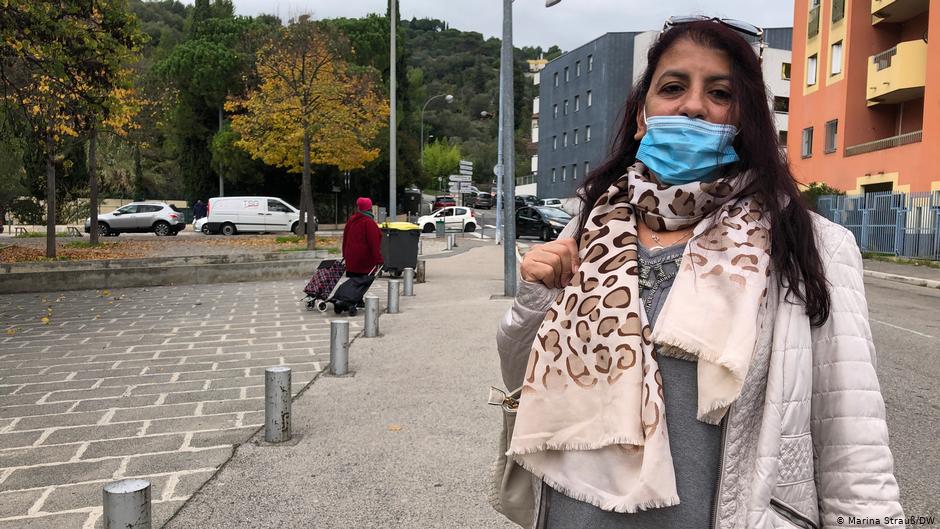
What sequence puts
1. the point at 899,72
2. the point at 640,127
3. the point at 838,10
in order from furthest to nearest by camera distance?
the point at 838,10
the point at 899,72
the point at 640,127

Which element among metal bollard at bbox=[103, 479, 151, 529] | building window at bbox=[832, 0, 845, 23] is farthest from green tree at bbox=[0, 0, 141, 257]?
building window at bbox=[832, 0, 845, 23]

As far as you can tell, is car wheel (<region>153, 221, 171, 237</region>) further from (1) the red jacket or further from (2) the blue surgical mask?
(2) the blue surgical mask

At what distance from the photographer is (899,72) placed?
81.1 feet

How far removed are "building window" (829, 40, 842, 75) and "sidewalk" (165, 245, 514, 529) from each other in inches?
1067

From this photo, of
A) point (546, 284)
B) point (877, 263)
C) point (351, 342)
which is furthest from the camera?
point (877, 263)

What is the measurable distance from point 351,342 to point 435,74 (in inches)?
4251

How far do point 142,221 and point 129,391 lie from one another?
31.8 metres

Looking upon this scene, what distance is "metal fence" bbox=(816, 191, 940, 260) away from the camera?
2123 centimetres

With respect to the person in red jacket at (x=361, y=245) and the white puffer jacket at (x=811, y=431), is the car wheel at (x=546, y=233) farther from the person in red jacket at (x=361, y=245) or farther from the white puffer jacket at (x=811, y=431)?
the white puffer jacket at (x=811, y=431)

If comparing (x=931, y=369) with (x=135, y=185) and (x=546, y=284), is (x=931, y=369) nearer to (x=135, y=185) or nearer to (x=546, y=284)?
(x=546, y=284)

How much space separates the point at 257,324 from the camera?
993 centimetres

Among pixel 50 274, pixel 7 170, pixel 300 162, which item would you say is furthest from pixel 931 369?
pixel 7 170

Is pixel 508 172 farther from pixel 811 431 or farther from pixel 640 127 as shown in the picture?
pixel 811 431

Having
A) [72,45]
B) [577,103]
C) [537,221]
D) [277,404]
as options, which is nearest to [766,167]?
[277,404]
